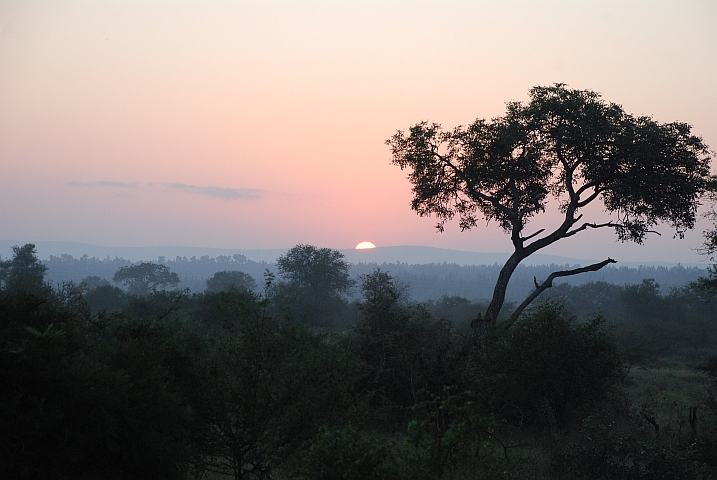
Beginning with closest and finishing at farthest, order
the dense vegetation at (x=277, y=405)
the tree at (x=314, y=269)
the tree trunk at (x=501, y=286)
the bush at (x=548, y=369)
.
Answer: the dense vegetation at (x=277, y=405), the bush at (x=548, y=369), the tree trunk at (x=501, y=286), the tree at (x=314, y=269)

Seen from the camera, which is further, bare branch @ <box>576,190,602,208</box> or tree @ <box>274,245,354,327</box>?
tree @ <box>274,245,354,327</box>

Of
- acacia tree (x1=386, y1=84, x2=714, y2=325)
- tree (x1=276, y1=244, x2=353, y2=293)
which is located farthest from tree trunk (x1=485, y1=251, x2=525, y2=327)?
tree (x1=276, y1=244, x2=353, y2=293)

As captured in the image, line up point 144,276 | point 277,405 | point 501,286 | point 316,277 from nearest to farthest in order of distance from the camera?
point 277,405
point 501,286
point 316,277
point 144,276

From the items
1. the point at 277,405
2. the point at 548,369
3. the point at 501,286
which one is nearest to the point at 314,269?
the point at 501,286

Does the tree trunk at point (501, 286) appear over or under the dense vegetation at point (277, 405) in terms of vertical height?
over

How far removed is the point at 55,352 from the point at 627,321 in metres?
63.8

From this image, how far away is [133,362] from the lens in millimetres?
8711

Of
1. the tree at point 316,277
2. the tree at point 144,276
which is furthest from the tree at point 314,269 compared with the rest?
the tree at point 144,276

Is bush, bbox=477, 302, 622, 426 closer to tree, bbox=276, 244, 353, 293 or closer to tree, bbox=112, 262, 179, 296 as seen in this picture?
tree, bbox=276, 244, 353, 293

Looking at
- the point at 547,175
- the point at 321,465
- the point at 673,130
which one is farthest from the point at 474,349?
the point at 321,465

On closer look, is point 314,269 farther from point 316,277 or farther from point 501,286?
point 501,286

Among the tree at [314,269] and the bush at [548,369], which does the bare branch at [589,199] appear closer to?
the bush at [548,369]

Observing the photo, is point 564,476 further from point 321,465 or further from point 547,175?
point 547,175

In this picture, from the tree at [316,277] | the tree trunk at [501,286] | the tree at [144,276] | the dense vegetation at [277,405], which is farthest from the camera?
the tree at [144,276]
